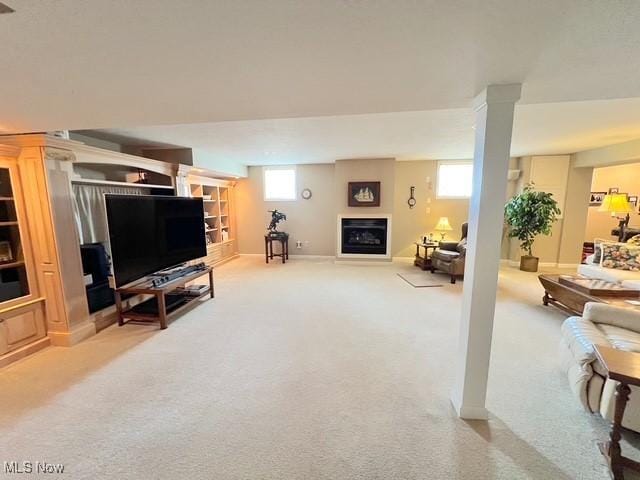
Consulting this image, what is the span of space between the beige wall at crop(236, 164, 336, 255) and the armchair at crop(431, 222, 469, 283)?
2473 millimetres

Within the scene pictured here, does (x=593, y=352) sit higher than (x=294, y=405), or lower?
higher

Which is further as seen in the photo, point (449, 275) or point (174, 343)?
point (449, 275)

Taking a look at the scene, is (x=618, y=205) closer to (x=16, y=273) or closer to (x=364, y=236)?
(x=364, y=236)

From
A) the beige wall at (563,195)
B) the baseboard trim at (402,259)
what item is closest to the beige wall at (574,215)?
the beige wall at (563,195)

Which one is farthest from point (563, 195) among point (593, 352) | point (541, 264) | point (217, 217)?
point (217, 217)

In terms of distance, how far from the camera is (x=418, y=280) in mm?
4914

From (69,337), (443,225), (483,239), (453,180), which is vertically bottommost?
(69,337)

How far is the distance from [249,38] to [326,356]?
2422 mm

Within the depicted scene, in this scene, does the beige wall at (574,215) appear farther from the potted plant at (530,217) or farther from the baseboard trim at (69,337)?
the baseboard trim at (69,337)

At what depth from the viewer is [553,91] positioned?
5.23 ft

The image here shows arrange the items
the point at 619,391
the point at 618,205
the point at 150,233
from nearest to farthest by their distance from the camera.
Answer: the point at 619,391, the point at 150,233, the point at 618,205

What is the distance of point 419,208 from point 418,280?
2.27 m

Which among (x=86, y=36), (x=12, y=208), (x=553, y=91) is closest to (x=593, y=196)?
(x=553, y=91)

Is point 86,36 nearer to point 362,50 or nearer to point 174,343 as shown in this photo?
point 362,50
